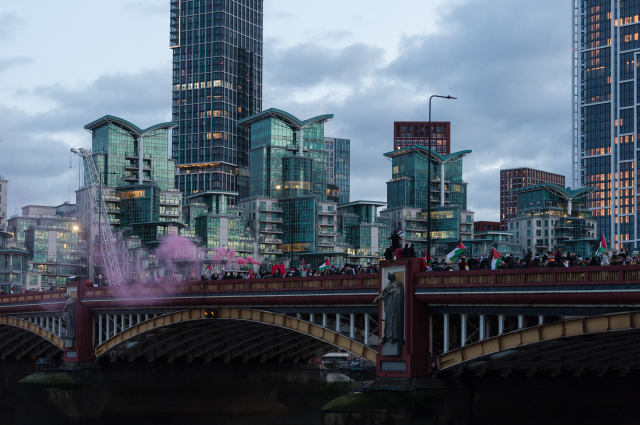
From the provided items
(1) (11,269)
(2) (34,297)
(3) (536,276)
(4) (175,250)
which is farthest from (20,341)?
(1) (11,269)

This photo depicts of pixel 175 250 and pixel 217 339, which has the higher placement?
pixel 175 250

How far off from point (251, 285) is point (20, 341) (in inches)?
1761

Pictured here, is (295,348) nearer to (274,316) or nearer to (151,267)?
(274,316)

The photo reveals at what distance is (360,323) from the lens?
169ft

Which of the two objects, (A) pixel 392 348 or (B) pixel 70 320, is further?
(B) pixel 70 320

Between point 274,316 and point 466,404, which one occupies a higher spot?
point 274,316

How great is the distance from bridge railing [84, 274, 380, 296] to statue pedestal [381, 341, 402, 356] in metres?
3.11

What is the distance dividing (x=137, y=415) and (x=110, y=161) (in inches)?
5292

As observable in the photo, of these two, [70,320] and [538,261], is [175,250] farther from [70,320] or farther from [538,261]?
[538,261]

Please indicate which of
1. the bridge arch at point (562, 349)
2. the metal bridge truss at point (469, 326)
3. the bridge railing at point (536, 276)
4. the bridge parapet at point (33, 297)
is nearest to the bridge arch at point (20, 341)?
the bridge parapet at point (33, 297)

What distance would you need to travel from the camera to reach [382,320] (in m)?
44.1

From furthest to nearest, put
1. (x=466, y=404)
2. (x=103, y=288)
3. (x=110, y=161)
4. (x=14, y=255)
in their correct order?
(x=110, y=161), (x=14, y=255), (x=103, y=288), (x=466, y=404)

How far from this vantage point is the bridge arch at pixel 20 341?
81938 mm

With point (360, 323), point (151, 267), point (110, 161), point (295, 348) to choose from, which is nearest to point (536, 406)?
point (360, 323)
